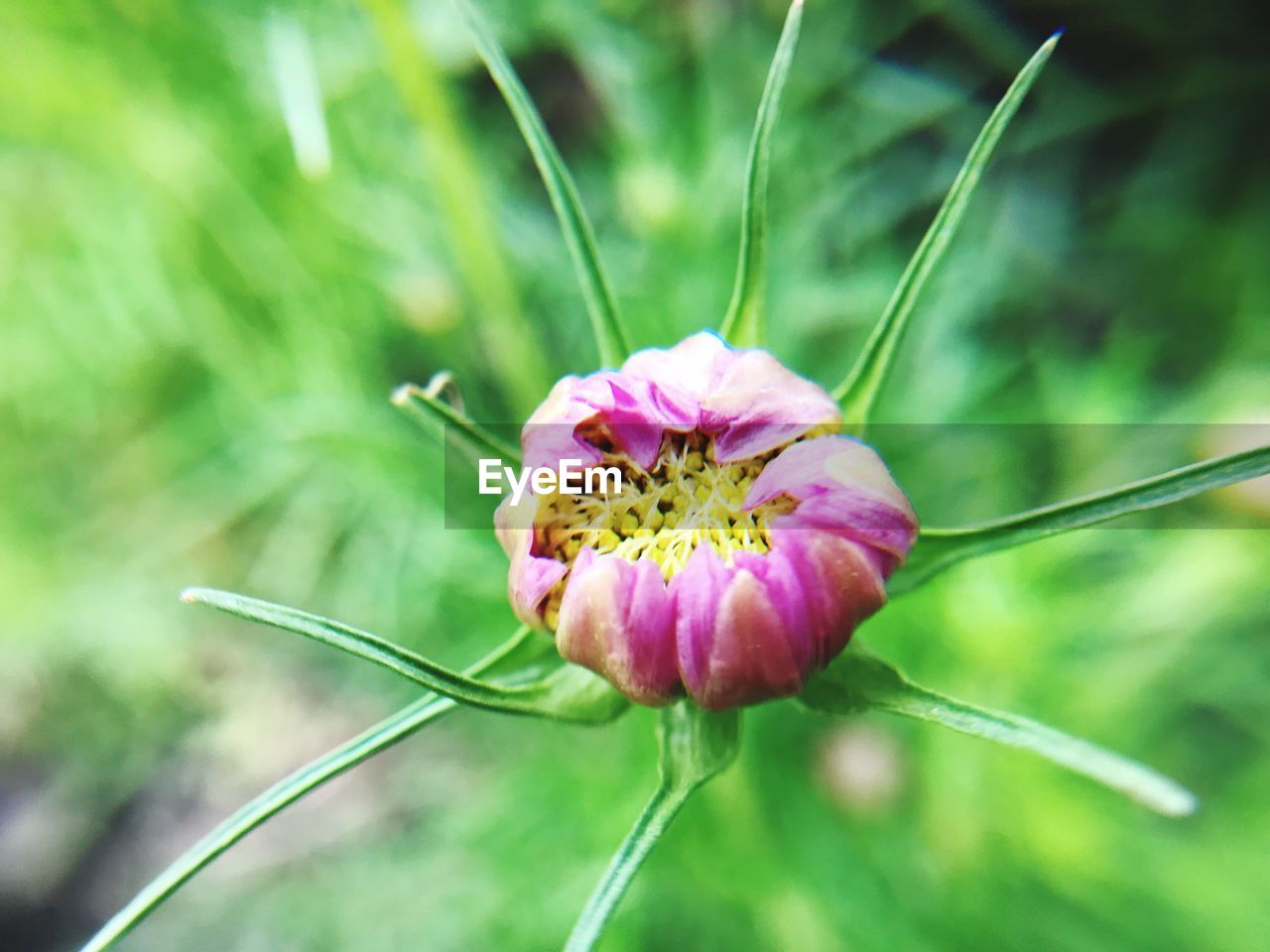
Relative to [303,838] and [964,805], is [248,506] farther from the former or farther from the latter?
[964,805]

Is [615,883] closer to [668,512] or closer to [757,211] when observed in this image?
[668,512]

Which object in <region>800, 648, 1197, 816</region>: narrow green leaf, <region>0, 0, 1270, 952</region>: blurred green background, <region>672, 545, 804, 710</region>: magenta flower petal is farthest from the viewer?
<region>0, 0, 1270, 952</region>: blurred green background

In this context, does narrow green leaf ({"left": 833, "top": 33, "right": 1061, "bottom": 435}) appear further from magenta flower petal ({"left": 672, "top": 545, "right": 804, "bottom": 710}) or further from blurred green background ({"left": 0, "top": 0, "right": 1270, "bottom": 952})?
blurred green background ({"left": 0, "top": 0, "right": 1270, "bottom": 952})

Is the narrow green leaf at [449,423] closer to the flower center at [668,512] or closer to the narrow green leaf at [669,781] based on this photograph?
the flower center at [668,512]

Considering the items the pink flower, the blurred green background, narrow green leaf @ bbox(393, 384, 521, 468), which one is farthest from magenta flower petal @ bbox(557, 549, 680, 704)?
the blurred green background

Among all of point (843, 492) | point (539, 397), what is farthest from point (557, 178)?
point (539, 397)
